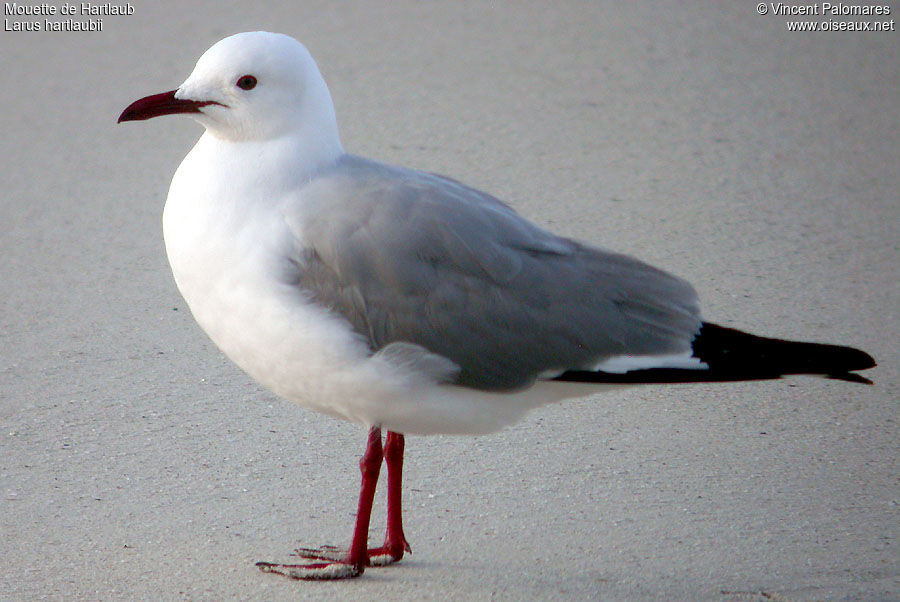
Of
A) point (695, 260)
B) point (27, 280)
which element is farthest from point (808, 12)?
point (27, 280)

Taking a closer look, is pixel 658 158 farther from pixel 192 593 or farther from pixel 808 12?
pixel 192 593

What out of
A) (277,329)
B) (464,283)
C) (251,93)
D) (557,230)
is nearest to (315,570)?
(277,329)

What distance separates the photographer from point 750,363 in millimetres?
2619

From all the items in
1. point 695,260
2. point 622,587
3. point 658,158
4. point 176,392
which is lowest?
point 622,587

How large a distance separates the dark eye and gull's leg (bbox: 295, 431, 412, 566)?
0.82 metres

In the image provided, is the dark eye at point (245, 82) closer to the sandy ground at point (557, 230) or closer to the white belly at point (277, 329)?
the white belly at point (277, 329)

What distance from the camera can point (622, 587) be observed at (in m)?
2.63

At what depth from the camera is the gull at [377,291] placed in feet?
8.12

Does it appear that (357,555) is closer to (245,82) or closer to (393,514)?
(393,514)

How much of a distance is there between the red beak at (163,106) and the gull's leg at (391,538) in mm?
825

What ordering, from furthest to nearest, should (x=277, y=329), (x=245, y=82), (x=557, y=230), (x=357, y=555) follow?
(x=557, y=230), (x=357, y=555), (x=245, y=82), (x=277, y=329)

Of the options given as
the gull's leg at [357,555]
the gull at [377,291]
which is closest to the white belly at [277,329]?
the gull at [377,291]

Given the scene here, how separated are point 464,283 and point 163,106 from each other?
711 mm

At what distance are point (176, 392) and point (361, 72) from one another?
8.94ft
